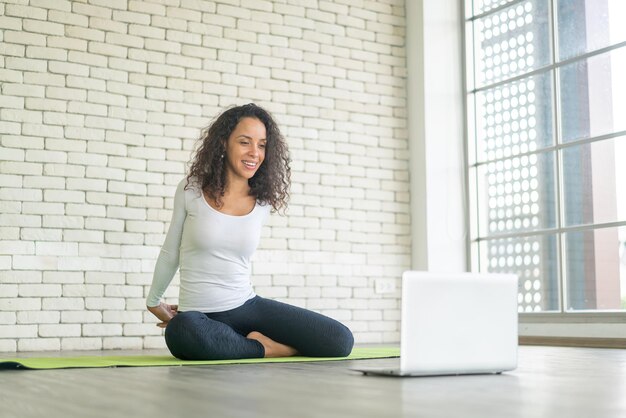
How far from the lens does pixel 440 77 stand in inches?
255

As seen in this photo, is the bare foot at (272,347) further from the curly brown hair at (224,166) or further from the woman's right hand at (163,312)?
the curly brown hair at (224,166)

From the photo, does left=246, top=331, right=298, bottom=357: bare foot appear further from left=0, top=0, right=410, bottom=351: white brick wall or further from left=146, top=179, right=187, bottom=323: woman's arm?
left=0, top=0, right=410, bottom=351: white brick wall

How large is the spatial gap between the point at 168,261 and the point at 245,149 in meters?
0.57

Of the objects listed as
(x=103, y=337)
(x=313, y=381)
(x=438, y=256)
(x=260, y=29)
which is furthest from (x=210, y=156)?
(x=438, y=256)

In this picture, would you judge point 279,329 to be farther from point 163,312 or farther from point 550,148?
point 550,148

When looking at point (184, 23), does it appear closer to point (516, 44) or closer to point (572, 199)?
point (516, 44)

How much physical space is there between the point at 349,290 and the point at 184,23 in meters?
2.05

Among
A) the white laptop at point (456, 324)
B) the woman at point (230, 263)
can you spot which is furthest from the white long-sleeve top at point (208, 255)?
the white laptop at point (456, 324)

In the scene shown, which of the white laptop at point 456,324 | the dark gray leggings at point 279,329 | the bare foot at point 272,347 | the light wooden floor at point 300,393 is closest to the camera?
the light wooden floor at point 300,393

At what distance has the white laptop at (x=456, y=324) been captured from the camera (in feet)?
8.13

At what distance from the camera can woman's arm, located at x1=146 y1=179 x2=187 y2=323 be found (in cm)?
372

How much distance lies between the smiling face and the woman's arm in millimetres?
225

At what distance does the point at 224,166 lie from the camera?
12.7ft

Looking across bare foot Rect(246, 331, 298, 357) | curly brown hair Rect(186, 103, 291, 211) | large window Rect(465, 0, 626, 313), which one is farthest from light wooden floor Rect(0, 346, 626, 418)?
large window Rect(465, 0, 626, 313)
